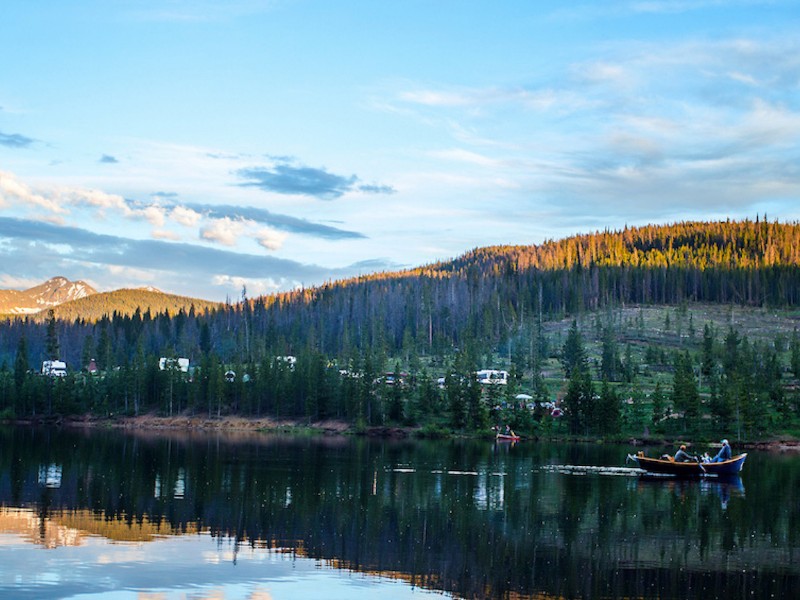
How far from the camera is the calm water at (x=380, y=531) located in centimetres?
3250

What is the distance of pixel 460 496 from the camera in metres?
58.6

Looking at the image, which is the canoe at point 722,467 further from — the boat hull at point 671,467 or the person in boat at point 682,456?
the person in boat at point 682,456

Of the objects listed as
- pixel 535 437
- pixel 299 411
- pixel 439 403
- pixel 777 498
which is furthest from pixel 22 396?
pixel 777 498

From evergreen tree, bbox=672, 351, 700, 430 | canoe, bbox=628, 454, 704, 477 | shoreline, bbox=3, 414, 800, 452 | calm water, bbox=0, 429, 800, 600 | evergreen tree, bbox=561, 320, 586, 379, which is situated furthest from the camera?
evergreen tree, bbox=561, 320, 586, 379

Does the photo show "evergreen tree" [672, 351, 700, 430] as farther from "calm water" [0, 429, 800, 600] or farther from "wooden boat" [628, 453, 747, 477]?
"wooden boat" [628, 453, 747, 477]

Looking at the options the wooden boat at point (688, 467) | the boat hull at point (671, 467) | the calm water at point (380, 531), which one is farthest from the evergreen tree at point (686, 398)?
the boat hull at point (671, 467)

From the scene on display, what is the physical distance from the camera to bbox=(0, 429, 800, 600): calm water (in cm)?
3250

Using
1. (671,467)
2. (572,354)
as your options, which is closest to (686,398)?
(671,467)

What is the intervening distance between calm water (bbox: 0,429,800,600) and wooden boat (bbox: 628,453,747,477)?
2.04 meters

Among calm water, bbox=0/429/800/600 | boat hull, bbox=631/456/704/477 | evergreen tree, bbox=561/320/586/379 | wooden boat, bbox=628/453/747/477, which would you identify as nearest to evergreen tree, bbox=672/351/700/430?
evergreen tree, bbox=561/320/586/379

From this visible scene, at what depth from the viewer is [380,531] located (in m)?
44.2

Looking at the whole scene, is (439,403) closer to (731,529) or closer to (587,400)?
(587,400)

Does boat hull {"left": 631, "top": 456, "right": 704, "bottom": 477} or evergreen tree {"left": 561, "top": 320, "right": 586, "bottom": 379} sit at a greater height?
evergreen tree {"left": 561, "top": 320, "right": 586, "bottom": 379}

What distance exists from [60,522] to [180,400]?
392 ft
